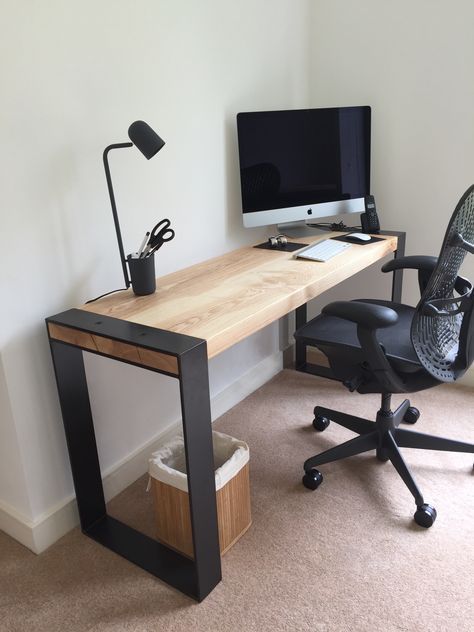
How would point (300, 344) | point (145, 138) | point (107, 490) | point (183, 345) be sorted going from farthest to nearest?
point (300, 344) < point (107, 490) < point (145, 138) < point (183, 345)

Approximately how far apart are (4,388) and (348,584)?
1.18 meters

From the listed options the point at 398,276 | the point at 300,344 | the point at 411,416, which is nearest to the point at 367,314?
the point at 411,416

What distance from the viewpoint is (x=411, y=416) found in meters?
2.34

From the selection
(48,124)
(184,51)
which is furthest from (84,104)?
(184,51)

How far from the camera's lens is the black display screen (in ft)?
7.43

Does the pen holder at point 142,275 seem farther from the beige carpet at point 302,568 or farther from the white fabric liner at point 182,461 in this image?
the beige carpet at point 302,568

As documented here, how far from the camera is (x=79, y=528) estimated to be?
1.83 metres

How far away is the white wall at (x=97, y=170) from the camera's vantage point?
58.9 inches

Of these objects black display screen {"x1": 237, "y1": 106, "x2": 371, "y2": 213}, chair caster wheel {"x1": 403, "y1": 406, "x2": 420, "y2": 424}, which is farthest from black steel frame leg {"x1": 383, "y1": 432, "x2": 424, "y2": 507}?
black display screen {"x1": 237, "y1": 106, "x2": 371, "y2": 213}

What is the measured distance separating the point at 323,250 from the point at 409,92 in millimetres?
966

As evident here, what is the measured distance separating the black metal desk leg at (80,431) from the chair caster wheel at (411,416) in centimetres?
135

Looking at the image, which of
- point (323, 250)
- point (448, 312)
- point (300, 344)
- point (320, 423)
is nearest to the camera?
point (448, 312)

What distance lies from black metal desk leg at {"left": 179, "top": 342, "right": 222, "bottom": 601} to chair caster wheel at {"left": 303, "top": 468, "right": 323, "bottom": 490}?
53cm

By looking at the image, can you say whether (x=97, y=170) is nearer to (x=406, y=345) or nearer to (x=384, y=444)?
(x=406, y=345)
